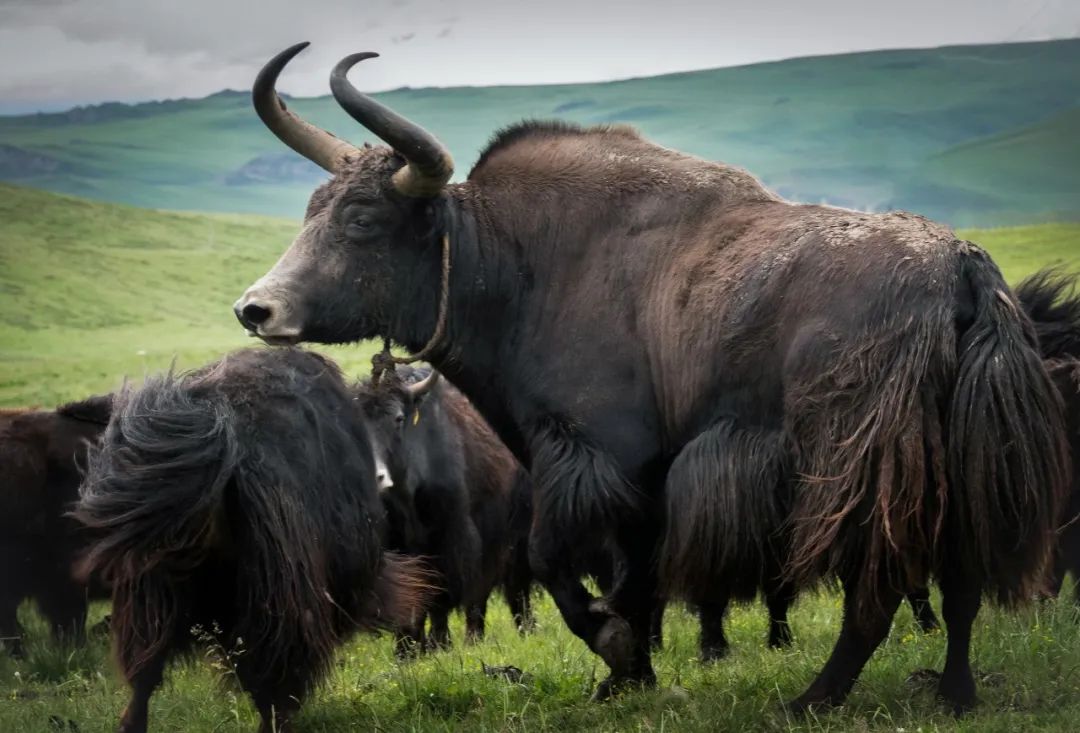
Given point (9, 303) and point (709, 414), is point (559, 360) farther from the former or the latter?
point (9, 303)

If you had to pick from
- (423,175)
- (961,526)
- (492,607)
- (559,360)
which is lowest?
(492,607)

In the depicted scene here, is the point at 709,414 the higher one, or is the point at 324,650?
the point at 709,414

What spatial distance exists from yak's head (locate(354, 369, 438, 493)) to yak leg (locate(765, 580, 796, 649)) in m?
3.42

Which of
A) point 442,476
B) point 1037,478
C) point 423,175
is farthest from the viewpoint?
point 442,476

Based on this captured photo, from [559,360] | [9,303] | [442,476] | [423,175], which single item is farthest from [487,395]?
[9,303]

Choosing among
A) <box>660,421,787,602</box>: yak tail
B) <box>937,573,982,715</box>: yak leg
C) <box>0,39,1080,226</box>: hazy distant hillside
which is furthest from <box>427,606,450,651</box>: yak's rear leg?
<box>0,39,1080,226</box>: hazy distant hillside

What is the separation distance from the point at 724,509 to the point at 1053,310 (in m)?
3.08

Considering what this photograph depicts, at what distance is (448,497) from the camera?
9891mm

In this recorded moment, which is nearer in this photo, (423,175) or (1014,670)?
(1014,670)

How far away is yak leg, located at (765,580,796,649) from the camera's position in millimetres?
5168

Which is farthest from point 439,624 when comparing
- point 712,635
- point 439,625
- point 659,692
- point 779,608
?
A: point 659,692

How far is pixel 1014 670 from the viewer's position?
17.5 ft

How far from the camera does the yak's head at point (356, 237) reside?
5707mm

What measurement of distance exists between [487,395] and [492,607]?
6.22 m
